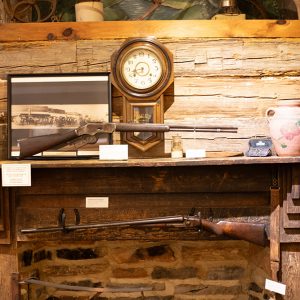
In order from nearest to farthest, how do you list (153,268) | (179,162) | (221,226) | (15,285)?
(179,162), (221,226), (15,285), (153,268)

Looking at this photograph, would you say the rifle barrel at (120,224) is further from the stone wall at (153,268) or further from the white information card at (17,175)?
the stone wall at (153,268)

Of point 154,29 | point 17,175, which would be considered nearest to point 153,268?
point 17,175

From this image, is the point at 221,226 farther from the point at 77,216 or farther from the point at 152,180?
the point at 77,216

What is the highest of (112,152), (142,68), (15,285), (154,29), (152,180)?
(154,29)

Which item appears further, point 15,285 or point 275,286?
point 15,285

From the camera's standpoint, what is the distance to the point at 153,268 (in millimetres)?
2357

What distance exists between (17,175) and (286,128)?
105cm

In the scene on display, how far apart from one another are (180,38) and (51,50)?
58 cm

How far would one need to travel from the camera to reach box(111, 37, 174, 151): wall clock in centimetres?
208

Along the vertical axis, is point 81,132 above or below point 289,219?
above

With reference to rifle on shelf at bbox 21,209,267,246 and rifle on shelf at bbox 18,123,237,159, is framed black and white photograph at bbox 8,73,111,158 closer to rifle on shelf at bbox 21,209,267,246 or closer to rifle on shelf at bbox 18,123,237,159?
rifle on shelf at bbox 18,123,237,159

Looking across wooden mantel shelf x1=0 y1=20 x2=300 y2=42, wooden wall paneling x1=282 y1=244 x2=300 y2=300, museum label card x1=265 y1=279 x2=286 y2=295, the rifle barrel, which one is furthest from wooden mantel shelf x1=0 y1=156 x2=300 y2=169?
wooden mantel shelf x1=0 y1=20 x2=300 y2=42

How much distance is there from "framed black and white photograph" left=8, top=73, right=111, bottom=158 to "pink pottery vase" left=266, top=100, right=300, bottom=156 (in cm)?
71

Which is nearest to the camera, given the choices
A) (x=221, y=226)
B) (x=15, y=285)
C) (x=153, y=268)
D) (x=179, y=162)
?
(x=179, y=162)
